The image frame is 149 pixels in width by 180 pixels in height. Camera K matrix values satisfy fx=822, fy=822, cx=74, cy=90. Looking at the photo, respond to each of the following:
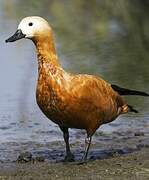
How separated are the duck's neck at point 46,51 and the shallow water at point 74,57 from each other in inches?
50.6

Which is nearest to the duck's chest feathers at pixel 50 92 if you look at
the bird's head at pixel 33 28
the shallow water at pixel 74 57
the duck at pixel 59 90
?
the duck at pixel 59 90

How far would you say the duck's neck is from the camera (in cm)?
848

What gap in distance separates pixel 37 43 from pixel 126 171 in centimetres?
170

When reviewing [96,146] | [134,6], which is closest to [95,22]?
[134,6]

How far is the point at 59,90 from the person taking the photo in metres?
8.23

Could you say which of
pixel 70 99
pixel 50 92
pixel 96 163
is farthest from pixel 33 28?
pixel 96 163

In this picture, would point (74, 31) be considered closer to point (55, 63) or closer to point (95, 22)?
point (95, 22)

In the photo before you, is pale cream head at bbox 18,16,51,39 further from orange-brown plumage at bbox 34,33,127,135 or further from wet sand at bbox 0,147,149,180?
wet sand at bbox 0,147,149,180

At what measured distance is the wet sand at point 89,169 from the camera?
7621 millimetres

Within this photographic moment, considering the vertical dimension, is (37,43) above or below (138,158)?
above

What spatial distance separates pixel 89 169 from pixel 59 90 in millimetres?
855

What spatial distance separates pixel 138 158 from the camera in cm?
852

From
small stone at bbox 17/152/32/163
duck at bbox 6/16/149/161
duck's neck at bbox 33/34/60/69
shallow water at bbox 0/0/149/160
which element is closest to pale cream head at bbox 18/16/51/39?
duck at bbox 6/16/149/161

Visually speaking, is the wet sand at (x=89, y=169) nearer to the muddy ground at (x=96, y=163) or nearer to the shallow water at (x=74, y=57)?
the muddy ground at (x=96, y=163)
